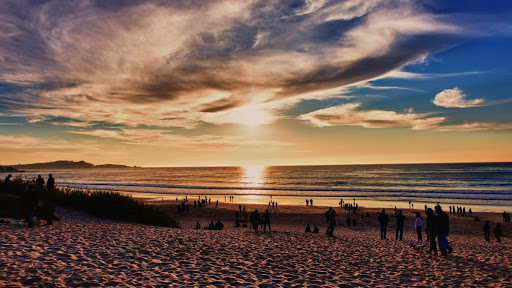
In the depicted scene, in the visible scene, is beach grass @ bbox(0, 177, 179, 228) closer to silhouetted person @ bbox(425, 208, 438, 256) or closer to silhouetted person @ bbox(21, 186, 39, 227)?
silhouetted person @ bbox(21, 186, 39, 227)

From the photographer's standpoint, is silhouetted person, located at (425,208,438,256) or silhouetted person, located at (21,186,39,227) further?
silhouetted person, located at (21,186,39,227)

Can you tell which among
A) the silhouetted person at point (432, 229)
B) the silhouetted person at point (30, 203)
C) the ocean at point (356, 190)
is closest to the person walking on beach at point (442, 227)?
the silhouetted person at point (432, 229)

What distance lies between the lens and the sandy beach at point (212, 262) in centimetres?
812

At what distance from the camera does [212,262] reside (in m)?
10.4

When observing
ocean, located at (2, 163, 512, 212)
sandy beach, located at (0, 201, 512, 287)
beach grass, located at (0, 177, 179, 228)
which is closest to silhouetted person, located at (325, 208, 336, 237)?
sandy beach, located at (0, 201, 512, 287)

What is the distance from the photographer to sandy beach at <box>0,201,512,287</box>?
8.12 metres

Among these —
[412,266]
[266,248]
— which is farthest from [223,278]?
[412,266]

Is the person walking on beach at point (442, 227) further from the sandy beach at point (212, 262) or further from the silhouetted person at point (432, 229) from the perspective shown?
the sandy beach at point (212, 262)

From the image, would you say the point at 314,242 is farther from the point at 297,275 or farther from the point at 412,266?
the point at 297,275

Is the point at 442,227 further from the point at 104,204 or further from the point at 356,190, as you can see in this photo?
the point at 356,190

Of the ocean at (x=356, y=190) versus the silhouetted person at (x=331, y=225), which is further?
the ocean at (x=356, y=190)

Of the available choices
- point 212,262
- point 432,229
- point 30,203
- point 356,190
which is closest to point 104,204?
point 30,203

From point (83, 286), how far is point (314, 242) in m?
11.8

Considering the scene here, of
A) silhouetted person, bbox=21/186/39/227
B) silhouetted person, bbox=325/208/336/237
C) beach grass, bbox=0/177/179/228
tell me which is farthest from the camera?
beach grass, bbox=0/177/179/228
